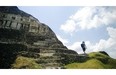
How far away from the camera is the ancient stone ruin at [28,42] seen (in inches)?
329

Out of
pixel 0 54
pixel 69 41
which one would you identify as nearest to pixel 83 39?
pixel 69 41

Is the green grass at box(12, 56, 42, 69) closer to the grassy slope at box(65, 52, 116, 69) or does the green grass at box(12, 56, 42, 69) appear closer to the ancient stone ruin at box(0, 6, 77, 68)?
the ancient stone ruin at box(0, 6, 77, 68)

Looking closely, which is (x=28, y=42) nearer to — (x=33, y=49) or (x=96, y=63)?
(x=33, y=49)

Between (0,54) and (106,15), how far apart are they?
10.7 feet

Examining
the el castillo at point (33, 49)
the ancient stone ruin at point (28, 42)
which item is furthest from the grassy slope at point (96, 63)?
the ancient stone ruin at point (28, 42)

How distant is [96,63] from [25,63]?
2.03 m

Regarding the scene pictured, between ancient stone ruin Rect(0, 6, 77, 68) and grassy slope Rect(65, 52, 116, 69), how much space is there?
0.38 meters

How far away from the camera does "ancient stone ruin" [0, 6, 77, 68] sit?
27.4 ft

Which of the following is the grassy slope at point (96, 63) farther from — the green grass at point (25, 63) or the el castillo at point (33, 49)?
the green grass at point (25, 63)

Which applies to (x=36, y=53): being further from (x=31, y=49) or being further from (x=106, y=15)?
(x=106, y=15)

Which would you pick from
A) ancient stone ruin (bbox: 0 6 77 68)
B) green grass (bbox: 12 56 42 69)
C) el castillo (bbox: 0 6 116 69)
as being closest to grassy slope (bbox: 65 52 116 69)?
el castillo (bbox: 0 6 116 69)

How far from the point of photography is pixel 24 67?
26.4 feet

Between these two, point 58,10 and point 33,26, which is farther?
point 33,26

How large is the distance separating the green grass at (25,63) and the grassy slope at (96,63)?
0.93 m
